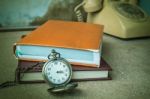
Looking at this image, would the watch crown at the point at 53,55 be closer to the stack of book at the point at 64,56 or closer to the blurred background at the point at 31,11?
the stack of book at the point at 64,56

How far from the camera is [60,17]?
4.26 feet

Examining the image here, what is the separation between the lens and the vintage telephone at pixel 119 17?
3.67 feet

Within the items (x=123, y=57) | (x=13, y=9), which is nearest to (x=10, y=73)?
(x=123, y=57)

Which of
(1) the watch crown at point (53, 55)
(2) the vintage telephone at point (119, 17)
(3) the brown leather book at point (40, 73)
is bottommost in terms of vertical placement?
(3) the brown leather book at point (40, 73)

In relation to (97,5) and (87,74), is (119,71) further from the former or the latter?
(97,5)

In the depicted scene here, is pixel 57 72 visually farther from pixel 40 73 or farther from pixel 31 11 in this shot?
pixel 31 11

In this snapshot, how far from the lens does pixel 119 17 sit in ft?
3.74

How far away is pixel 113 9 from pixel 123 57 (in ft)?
1.22

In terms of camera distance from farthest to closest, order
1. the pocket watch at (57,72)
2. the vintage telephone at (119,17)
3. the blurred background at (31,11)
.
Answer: the blurred background at (31,11) → the vintage telephone at (119,17) → the pocket watch at (57,72)

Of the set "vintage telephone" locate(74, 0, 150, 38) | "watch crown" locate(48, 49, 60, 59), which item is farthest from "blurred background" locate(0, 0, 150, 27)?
"watch crown" locate(48, 49, 60, 59)

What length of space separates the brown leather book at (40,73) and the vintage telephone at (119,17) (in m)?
0.48

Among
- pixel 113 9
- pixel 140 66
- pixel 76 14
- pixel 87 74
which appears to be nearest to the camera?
pixel 87 74

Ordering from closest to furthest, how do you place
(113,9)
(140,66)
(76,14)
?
1. (140,66)
2. (113,9)
3. (76,14)

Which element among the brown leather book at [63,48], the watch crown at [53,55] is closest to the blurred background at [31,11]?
the brown leather book at [63,48]
